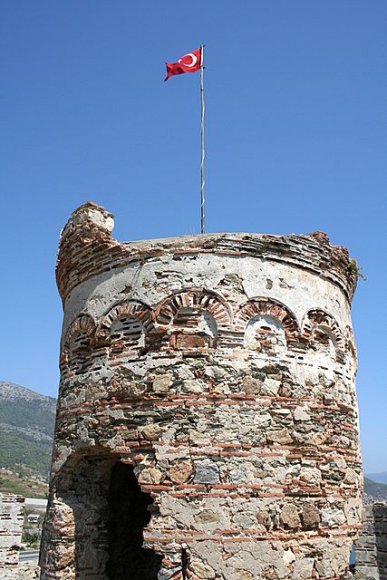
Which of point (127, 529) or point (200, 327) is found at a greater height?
point (200, 327)

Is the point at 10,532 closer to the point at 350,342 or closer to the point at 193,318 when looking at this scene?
the point at 193,318

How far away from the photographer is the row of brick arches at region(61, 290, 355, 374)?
6691mm

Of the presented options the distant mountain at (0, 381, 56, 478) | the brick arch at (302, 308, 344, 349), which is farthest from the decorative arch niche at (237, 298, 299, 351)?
the distant mountain at (0, 381, 56, 478)

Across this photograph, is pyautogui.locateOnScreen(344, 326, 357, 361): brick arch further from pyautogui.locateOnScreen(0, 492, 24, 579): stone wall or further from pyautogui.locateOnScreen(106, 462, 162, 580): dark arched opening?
pyautogui.locateOnScreen(0, 492, 24, 579): stone wall

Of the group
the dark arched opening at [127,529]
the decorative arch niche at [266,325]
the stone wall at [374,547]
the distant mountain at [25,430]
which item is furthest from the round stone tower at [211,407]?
the distant mountain at [25,430]

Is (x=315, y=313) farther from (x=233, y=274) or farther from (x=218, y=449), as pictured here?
(x=218, y=449)

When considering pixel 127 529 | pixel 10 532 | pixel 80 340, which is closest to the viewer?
pixel 80 340

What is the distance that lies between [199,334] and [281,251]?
1.67m

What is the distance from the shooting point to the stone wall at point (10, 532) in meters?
9.26

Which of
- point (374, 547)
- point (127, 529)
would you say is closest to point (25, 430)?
point (127, 529)

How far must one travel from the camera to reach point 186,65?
10.2 meters

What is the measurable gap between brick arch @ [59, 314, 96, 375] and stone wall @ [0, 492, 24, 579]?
3094 millimetres

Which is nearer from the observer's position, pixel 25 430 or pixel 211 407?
pixel 211 407

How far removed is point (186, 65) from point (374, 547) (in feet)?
31.4
